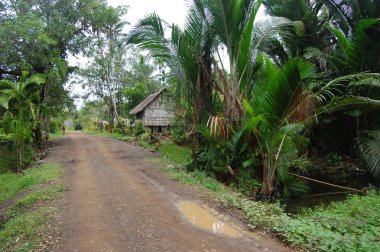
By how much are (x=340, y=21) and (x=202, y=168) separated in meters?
8.35

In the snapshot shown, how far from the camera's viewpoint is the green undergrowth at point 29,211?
433 cm

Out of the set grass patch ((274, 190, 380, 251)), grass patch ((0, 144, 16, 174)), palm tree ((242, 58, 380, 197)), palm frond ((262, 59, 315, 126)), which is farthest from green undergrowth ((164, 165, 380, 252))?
grass patch ((0, 144, 16, 174))

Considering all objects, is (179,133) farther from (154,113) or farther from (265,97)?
(265,97)

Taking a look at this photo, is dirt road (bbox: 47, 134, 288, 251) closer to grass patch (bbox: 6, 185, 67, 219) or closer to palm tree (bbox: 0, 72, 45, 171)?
grass patch (bbox: 6, 185, 67, 219)

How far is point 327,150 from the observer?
41.3 feet

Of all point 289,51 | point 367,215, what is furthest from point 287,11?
point 367,215

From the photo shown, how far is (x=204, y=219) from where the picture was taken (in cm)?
488

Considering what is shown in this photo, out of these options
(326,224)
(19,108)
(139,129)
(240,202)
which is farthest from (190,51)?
(139,129)

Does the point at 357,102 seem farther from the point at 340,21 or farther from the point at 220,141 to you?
the point at 340,21

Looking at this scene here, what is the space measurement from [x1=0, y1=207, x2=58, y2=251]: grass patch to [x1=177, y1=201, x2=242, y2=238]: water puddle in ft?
7.36

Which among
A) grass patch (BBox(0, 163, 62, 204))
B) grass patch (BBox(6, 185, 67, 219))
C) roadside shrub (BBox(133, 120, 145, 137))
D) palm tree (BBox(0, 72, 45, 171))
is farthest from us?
roadside shrub (BBox(133, 120, 145, 137))

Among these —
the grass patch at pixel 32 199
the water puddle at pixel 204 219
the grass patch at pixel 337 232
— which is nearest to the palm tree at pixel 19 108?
the grass patch at pixel 32 199

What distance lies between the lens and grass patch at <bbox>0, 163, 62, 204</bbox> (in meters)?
7.82

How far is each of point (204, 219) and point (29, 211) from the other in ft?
10.9
